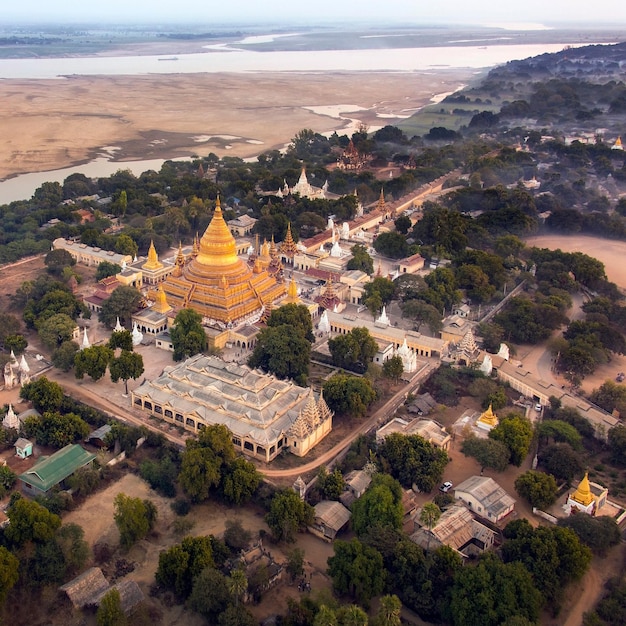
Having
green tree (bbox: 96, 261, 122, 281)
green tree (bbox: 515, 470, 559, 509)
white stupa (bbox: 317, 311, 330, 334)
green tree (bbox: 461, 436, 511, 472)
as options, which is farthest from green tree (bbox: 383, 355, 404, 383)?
green tree (bbox: 96, 261, 122, 281)

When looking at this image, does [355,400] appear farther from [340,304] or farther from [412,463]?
[340,304]

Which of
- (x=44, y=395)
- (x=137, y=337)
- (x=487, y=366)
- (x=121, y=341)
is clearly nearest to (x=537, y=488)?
(x=487, y=366)

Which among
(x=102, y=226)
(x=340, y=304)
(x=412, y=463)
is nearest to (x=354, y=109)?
(x=102, y=226)

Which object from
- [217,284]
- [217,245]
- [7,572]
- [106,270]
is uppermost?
[217,245]

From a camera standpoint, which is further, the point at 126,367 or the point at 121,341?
the point at 121,341

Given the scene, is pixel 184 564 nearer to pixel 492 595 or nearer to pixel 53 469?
pixel 53 469

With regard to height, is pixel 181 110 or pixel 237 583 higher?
pixel 237 583
